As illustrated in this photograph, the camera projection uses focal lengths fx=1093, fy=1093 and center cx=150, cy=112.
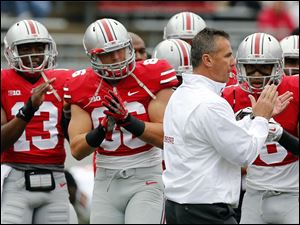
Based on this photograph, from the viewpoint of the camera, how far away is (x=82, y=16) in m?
16.9

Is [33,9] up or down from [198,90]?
down

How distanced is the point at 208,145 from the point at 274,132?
73 centimetres

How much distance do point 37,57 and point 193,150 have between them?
68.4 inches

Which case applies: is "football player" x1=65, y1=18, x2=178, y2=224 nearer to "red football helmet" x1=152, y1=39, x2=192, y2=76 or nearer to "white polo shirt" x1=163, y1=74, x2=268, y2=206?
"white polo shirt" x1=163, y1=74, x2=268, y2=206

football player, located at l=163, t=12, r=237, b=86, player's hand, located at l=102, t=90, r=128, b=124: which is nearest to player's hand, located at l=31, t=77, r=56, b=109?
player's hand, located at l=102, t=90, r=128, b=124

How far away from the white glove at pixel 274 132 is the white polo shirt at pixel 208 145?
1.53ft

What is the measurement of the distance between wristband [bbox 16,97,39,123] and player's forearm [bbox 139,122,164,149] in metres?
0.70

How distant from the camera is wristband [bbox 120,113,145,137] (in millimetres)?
5938

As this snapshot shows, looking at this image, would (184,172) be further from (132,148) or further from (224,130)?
(132,148)

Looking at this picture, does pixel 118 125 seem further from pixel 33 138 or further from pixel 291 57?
pixel 291 57

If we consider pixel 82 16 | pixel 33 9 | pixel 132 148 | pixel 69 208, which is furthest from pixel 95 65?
pixel 82 16

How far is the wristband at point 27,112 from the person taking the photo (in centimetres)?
633

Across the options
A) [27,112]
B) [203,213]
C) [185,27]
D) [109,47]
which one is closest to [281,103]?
[203,213]

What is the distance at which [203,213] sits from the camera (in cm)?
533
